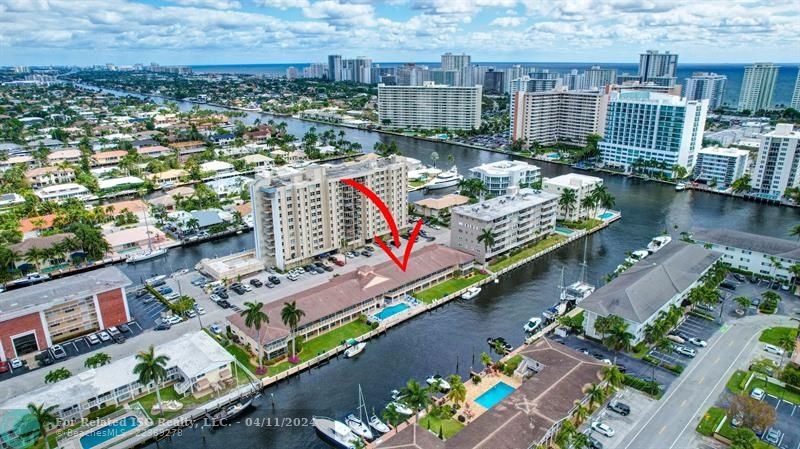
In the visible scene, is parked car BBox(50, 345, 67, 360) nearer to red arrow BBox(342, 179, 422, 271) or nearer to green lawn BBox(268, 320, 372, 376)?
green lawn BBox(268, 320, 372, 376)

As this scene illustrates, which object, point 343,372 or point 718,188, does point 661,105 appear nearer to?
point 718,188

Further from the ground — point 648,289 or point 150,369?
point 648,289

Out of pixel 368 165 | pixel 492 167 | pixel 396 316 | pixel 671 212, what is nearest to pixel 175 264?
pixel 368 165

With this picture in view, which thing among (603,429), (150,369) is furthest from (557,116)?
(150,369)

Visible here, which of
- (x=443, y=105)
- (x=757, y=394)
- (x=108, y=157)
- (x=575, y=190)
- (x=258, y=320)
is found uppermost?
(x=443, y=105)

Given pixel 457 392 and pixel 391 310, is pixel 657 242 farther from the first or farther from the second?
pixel 457 392

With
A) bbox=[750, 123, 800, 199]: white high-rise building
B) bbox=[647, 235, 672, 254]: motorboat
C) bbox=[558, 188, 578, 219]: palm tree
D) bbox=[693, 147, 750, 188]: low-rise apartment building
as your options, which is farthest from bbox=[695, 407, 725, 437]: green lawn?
bbox=[693, 147, 750, 188]: low-rise apartment building
